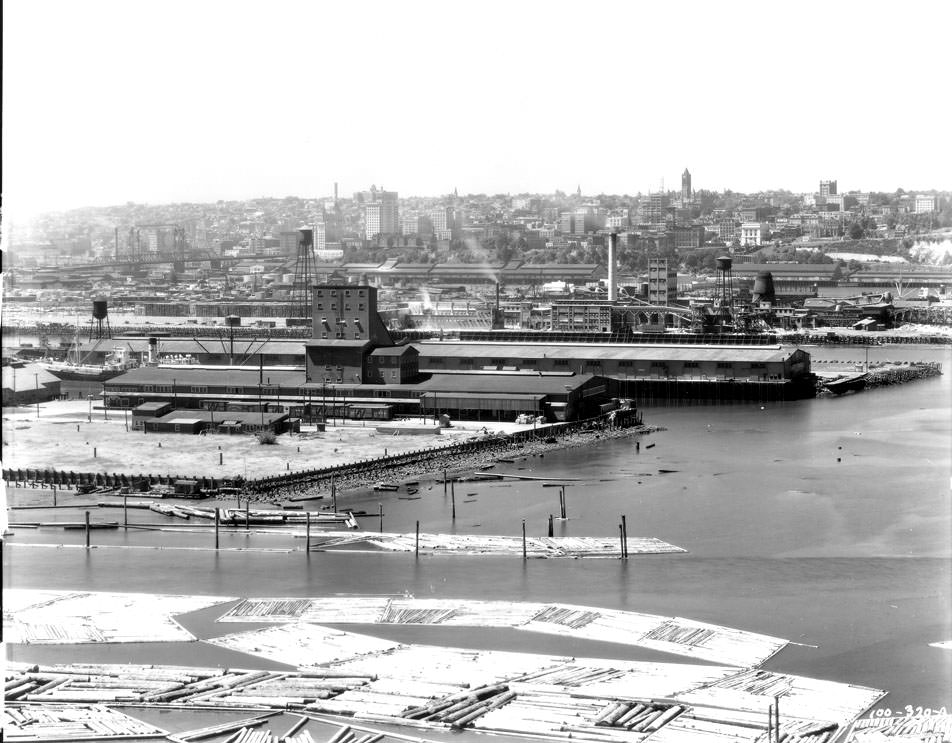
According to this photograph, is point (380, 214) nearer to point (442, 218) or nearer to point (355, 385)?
point (442, 218)

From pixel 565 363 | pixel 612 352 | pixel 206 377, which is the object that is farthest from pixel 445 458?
pixel 612 352

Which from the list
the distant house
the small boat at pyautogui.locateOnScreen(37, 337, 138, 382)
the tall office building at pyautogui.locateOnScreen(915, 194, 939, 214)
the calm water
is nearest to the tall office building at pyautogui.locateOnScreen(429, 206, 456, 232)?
the tall office building at pyautogui.locateOnScreen(915, 194, 939, 214)

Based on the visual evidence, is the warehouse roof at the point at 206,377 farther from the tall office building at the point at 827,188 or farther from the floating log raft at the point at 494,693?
the tall office building at the point at 827,188

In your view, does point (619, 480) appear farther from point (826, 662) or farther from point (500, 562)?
point (826, 662)

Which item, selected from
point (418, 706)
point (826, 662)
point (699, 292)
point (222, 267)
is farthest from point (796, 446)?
point (222, 267)

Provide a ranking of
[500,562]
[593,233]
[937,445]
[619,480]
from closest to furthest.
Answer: [500,562], [619,480], [937,445], [593,233]

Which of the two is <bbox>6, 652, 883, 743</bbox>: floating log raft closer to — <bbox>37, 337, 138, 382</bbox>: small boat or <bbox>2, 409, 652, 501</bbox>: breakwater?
<bbox>2, 409, 652, 501</bbox>: breakwater
